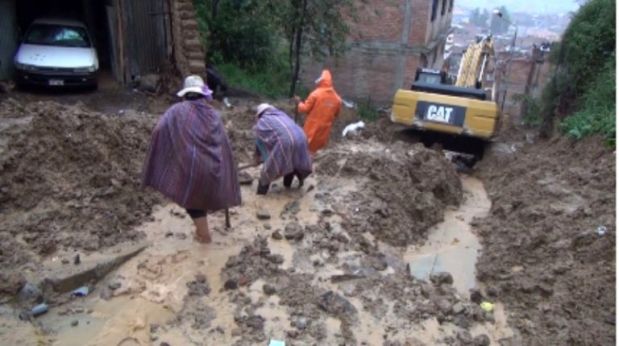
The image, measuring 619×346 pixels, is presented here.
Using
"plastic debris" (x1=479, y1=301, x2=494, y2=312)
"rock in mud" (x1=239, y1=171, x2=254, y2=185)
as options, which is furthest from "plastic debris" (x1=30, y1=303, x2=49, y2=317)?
"plastic debris" (x1=479, y1=301, x2=494, y2=312)

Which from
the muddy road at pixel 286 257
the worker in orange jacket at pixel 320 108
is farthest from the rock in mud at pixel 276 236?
the worker in orange jacket at pixel 320 108

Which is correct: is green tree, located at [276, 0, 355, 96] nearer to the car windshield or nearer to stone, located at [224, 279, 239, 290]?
the car windshield

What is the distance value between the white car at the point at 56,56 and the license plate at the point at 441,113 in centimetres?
695

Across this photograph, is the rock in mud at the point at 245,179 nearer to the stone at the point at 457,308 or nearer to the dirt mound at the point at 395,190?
the dirt mound at the point at 395,190

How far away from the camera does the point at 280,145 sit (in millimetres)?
6008

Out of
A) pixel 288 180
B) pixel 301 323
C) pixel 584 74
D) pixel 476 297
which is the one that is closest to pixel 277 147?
pixel 288 180

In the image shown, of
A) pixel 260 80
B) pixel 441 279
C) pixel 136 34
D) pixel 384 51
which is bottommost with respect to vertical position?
pixel 260 80

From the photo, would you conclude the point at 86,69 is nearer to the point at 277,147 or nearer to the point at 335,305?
the point at 277,147

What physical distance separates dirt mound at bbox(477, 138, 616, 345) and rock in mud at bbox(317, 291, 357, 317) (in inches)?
56.4

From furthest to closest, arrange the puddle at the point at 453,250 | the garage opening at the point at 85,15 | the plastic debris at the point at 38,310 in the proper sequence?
the garage opening at the point at 85,15
the puddle at the point at 453,250
the plastic debris at the point at 38,310

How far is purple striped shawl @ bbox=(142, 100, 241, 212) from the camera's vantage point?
4.53m

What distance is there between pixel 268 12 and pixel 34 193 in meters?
11.0

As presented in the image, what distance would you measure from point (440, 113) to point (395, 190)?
394 centimetres

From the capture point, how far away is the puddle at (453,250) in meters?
5.77
